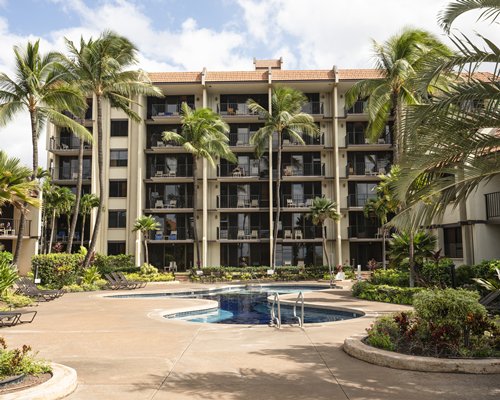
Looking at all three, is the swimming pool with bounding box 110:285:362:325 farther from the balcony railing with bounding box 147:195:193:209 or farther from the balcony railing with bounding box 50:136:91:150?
the balcony railing with bounding box 50:136:91:150

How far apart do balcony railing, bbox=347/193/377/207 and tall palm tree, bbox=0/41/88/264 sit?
23.7m

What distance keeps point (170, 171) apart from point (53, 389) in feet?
118

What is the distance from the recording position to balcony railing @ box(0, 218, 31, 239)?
110 feet

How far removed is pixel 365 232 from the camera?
39.9m

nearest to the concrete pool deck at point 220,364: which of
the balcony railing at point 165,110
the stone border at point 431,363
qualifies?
the stone border at point 431,363

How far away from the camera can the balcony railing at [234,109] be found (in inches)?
1635

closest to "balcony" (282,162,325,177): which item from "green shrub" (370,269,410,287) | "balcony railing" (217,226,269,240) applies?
"balcony railing" (217,226,269,240)

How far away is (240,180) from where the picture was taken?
40719 mm

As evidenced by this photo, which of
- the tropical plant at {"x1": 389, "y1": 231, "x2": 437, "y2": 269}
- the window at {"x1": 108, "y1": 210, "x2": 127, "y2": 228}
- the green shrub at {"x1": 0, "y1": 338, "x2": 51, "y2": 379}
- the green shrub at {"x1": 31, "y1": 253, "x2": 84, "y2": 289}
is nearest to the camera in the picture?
the green shrub at {"x1": 0, "y1": 338, "x2": 51, "y2": 379}

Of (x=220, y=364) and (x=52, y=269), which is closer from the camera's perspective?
(x=220, y=364)

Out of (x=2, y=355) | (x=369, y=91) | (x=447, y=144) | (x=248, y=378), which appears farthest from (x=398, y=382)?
(x=369, y=91)

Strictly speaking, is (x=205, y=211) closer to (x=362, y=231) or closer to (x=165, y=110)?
(x=165, y=110)

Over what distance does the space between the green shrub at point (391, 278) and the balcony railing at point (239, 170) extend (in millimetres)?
20313

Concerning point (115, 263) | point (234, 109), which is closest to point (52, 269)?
point (115, 263)
